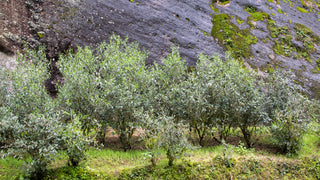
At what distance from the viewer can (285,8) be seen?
2833cm

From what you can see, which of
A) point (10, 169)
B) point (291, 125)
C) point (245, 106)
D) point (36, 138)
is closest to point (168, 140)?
point (36, 138)

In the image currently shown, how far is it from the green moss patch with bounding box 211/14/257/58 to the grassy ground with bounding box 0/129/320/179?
505 inches

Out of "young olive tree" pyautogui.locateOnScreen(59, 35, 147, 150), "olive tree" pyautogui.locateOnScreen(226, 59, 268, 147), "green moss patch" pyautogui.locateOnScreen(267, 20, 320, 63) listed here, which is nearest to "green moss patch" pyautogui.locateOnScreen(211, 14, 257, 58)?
"green moss patch" pyautogui.locateOnScreen(267, 20, 320, 63)

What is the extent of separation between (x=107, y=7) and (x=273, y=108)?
16550 millimetres

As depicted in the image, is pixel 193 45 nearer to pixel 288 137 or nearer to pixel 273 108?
pixel 273 108

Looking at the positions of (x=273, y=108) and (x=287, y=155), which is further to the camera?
(x=273, y=108)

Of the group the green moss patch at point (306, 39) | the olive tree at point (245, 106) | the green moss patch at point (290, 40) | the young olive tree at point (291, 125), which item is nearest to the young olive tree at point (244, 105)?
the olive tree at point (245, 106)

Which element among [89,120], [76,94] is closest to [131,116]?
[89,120]

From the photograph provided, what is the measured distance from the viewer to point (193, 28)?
78.8ft

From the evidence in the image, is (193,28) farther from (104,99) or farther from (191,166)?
(191,166)

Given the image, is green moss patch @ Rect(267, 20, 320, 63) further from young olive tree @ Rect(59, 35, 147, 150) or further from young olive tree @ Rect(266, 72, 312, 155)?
young olive tree @ Rect(59, 35, 147, 150)

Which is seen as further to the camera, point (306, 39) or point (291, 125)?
Answer: point (306, 39)

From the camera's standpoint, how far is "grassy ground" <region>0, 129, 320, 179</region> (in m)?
9.75

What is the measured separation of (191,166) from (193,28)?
16780 millimetres
